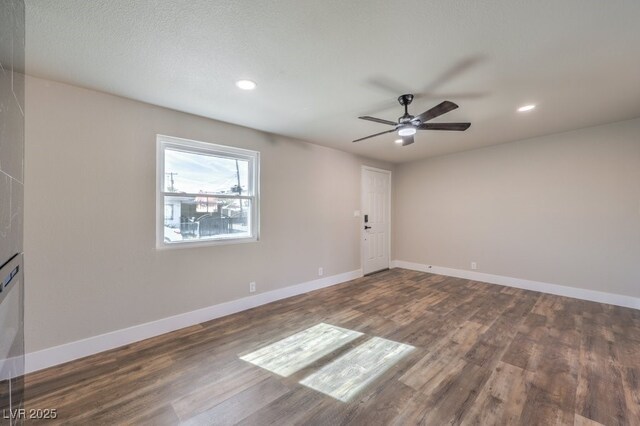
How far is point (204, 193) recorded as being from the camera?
315cm

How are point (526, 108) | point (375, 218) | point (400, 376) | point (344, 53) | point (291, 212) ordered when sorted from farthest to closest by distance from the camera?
1. point (375, 218)
2. point (291, 212)
3. point (526, 108)
4. point (400, 376)
5. point (344, 53)

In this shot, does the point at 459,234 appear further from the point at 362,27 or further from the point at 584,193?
the point at 362,27

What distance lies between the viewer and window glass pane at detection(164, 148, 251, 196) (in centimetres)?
292

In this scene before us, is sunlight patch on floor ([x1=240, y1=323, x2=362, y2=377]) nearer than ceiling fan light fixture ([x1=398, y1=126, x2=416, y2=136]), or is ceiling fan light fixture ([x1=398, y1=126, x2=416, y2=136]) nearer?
sunlight patch on floor ([x1=240, y1=323, x2=362, y2=377])

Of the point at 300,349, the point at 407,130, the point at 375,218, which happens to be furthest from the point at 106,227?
the point at 375,218

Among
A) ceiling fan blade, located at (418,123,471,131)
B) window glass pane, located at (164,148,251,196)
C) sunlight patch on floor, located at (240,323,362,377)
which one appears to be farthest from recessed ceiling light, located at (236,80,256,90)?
sunlight patch on floor, located at (240,323,362,377)

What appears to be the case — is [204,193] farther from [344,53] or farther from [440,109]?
[440,109]

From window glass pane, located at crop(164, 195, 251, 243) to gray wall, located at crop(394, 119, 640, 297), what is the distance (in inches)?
155

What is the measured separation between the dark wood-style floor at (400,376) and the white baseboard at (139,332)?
0.09 m

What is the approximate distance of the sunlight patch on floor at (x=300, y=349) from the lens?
2.18 meters

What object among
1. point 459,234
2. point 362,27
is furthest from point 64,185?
point 459,234

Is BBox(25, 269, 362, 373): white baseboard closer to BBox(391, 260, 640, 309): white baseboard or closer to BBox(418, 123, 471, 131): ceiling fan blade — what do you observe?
BBox(418, 123, 471, 131): ceiling fan blade

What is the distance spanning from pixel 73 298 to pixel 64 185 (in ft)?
3.34

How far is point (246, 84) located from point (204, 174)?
4.46 ft
